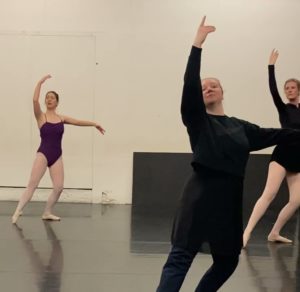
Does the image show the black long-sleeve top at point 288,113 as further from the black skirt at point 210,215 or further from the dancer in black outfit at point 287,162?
the black skirt at point 210,215

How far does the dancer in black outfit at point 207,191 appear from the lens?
2434 mm

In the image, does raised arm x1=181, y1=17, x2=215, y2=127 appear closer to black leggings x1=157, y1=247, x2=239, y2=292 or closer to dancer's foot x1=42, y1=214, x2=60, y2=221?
black leggings x1=157, y1=247, x2=239, y2=292

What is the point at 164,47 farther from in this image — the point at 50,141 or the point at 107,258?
the point at 107,258

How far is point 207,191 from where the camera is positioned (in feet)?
8.14

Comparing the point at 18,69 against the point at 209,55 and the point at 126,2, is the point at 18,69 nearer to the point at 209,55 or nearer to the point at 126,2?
the point at 126,2

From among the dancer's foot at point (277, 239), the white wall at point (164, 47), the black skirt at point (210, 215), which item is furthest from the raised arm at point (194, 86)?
the white wall at point (164, 47)

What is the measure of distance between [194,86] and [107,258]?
7.31 feet

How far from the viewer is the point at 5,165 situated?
7.25 meters

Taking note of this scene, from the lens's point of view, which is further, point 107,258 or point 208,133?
point 107,258

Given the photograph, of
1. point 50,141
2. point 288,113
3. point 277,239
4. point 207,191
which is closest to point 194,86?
point 207,191

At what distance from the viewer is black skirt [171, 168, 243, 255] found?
2479 mm

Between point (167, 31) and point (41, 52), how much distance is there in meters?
1.80

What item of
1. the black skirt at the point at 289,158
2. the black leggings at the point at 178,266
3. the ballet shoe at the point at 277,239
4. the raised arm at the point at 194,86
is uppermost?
the raised arm at the point at 194,86

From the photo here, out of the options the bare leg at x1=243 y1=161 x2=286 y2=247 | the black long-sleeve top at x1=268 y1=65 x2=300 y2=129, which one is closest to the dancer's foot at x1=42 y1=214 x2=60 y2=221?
the bare leg at x1=243 y1=161 x2=286 y2=247
